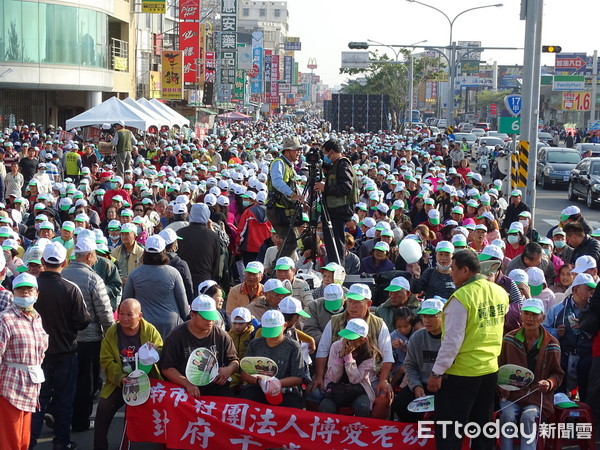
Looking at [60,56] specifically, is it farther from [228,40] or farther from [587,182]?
[587,182]

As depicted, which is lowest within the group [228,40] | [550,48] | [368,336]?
[368,336]

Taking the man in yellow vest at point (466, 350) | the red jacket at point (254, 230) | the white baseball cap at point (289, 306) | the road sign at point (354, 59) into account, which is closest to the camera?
the man in yellow vest at point (466, 350)

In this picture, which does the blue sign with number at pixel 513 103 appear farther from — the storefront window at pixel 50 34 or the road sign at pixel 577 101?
the road sign at pixel 577 101

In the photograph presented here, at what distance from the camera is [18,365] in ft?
21.8

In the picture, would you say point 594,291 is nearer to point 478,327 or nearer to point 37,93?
point 478,327

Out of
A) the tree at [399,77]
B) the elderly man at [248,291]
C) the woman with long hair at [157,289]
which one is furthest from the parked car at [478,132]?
the woman with long hair at [157,289]

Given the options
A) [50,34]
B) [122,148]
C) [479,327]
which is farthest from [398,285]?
[50,34]

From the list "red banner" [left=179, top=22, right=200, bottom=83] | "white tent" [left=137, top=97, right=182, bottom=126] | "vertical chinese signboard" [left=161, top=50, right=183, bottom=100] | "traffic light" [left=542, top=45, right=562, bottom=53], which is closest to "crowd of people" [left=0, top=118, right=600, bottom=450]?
"traffic light" [left=542, top=45, right=562, bottom=53]

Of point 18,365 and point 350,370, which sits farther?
point 350,370

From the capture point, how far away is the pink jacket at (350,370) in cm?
755

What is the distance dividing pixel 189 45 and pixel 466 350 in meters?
48.8

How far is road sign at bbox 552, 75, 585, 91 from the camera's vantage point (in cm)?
8338

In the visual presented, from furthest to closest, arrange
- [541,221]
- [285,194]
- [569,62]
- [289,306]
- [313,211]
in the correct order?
[569,62], [541,221], [313,211], [285,194], [289,306]

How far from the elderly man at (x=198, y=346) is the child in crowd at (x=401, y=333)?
1576mm
